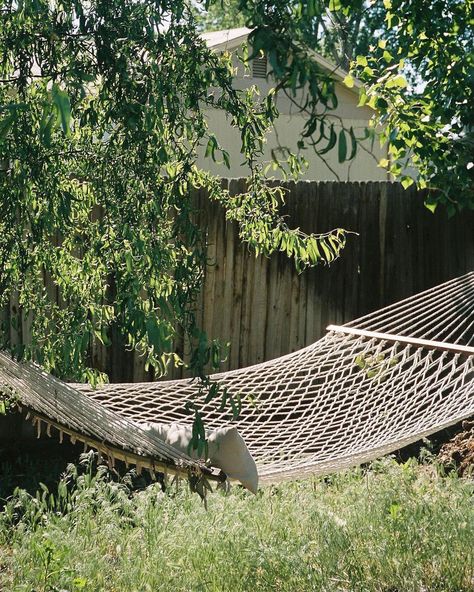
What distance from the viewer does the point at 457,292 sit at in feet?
16.3

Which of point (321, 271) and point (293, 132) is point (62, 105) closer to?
point (321, 271)

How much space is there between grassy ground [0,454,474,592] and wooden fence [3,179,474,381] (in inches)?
74.8

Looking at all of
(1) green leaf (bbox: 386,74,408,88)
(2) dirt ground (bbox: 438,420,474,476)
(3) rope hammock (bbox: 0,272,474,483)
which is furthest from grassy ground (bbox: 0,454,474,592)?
(1) green leaf (bbox: 386,74,408,88)

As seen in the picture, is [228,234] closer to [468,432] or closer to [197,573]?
[468,432]

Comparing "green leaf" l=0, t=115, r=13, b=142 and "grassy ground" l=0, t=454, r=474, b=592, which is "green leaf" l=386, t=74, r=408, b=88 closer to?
"grassy ground" l=0, t=454, r=474, b=592

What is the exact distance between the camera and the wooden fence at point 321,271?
5.54 m

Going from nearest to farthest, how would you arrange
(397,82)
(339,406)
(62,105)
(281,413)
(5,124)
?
(62,105)
(5,124)
(281,413)
(339,406)
(397,82)

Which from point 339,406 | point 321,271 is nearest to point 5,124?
point 339,406

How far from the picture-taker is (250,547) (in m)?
3.10

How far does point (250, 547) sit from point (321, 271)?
9.73 ft

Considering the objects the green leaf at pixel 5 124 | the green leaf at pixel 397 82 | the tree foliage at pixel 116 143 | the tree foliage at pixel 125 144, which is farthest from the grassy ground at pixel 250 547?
the green leaf at pixel 397 82

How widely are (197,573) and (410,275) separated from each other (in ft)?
11.4

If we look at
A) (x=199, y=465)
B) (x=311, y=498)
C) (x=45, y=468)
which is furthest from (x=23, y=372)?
(x=45, y=468)

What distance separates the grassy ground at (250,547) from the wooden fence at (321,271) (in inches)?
74.8
